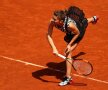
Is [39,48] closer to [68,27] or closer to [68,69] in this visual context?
[68,69]

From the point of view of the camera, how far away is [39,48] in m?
13.5

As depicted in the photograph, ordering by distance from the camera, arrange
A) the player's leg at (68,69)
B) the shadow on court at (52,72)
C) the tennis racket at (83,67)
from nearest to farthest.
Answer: the tennis racket at (83,67) → the player's leg at (68,69) → the shadow on court at (52,72)

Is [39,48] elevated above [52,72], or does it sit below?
above

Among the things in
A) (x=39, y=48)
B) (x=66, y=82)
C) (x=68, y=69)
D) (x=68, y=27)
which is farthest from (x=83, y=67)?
(x=39, y=48)

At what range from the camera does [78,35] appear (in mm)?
10977

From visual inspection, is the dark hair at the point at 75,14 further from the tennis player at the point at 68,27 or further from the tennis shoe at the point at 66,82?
the tennis shoe at the point at 66,82

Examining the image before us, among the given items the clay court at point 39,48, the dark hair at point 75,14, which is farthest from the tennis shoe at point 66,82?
the dark hair at point 75,14

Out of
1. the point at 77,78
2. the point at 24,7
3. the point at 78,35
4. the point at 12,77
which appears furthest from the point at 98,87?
the point at 24,7

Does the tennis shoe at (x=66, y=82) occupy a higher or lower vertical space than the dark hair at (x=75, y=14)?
lower

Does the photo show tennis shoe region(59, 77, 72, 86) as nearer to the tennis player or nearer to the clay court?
the tennis player

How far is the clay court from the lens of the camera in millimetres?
11555

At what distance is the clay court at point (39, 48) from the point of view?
37.9 feet

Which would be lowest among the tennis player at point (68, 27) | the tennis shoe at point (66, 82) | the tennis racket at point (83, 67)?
the tennis shoe at point (66, 82)

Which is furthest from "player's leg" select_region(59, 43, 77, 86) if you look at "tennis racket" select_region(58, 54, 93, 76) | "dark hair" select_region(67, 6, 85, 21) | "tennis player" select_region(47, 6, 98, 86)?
"dark hair" select_region(67, 6, 85, 21)
